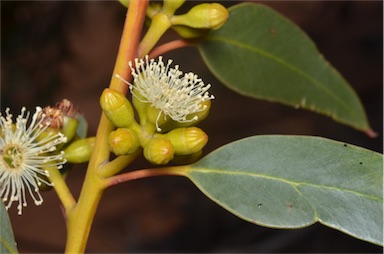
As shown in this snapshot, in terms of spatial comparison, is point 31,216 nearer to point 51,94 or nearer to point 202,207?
point 202,207

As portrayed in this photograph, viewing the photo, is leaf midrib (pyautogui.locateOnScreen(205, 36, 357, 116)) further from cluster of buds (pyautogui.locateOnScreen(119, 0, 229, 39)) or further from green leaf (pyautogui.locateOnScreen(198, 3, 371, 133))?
cluster of buds (pyautogui.locateOnScreen(119, 0, 229, 39))

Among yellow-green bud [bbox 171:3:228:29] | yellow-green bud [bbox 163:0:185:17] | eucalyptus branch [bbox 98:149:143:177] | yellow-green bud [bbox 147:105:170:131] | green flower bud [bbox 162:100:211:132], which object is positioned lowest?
eucalyptus branch [bbox 98:149:143:177]

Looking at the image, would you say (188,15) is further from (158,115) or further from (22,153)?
(22,153)

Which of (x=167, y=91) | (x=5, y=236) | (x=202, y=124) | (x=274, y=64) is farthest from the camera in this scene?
(x=202, y=124)

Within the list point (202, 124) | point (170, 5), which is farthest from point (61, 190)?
point (202, 124)

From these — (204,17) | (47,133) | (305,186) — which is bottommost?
(305,186)

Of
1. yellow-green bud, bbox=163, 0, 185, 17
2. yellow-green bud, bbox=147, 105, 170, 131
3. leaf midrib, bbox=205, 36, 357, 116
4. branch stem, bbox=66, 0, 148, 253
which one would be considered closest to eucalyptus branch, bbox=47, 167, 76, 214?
branch stem, bbox=66, 0, 148, 253
